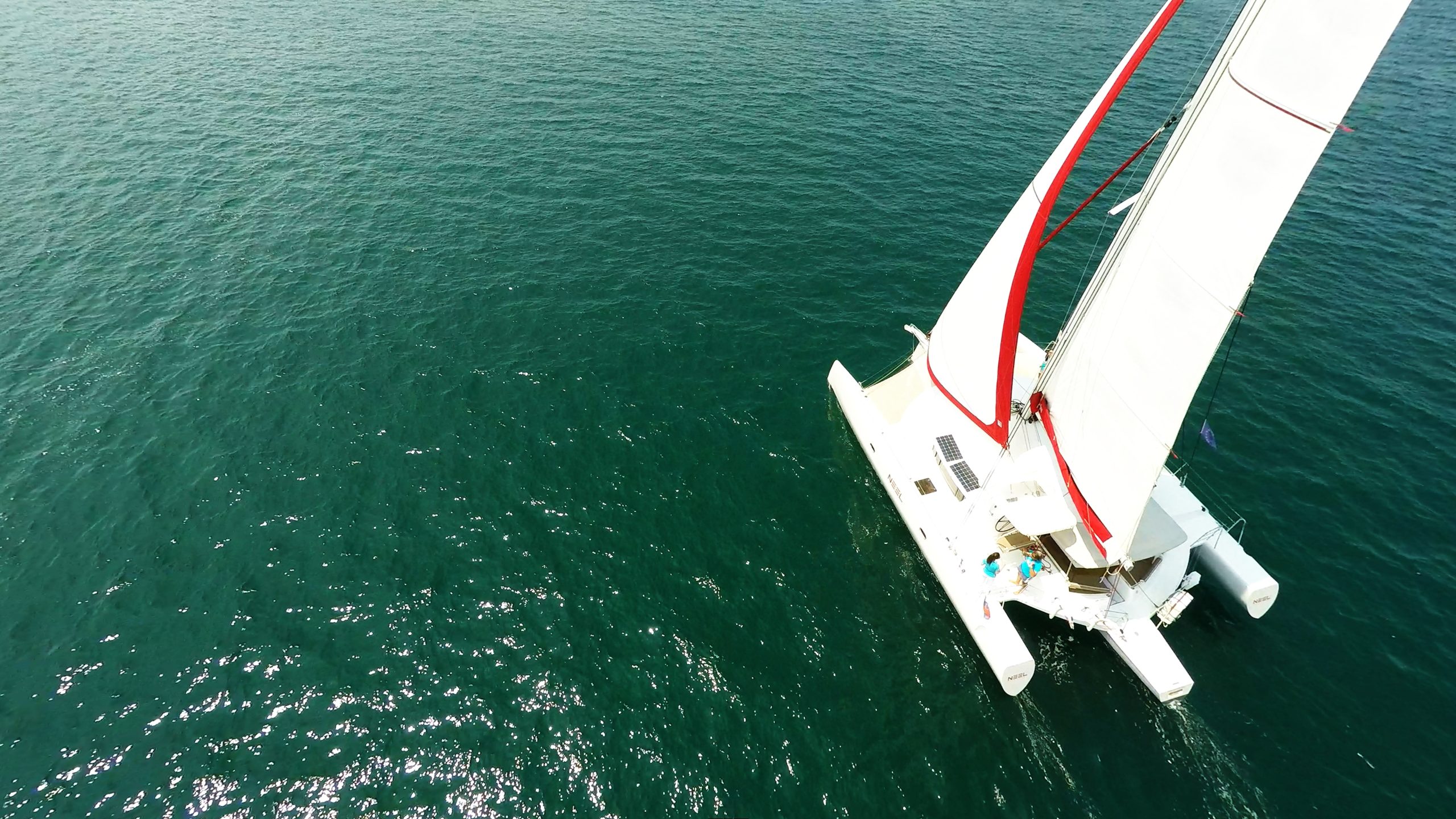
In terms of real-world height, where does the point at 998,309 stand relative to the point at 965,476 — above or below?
above

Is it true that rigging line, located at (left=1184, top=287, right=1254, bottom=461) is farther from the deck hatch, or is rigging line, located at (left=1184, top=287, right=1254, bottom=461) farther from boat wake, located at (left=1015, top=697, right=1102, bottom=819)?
boat wake, located at (left=1015, top=697, right=1102, bottom=819)

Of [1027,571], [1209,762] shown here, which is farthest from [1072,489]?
[1209,762]

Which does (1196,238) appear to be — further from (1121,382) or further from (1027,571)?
(1027,571)

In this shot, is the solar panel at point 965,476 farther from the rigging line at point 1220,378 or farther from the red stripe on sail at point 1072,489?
the rigging line at point 1220,378

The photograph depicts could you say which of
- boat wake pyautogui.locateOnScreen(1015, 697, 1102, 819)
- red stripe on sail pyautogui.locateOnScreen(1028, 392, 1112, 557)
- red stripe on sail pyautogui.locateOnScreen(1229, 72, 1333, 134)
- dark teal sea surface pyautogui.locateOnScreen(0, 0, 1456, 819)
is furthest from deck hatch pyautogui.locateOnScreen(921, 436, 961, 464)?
red stripe on sail pyautogui.locateOnScreen(1229, 72, 1333, 134)

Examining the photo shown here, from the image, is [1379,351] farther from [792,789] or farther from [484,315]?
[484,315]

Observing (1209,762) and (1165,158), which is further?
(1209,762)

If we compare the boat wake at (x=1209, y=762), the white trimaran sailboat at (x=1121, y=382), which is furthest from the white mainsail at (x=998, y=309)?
the boat wake at (x=1209, y=762)
